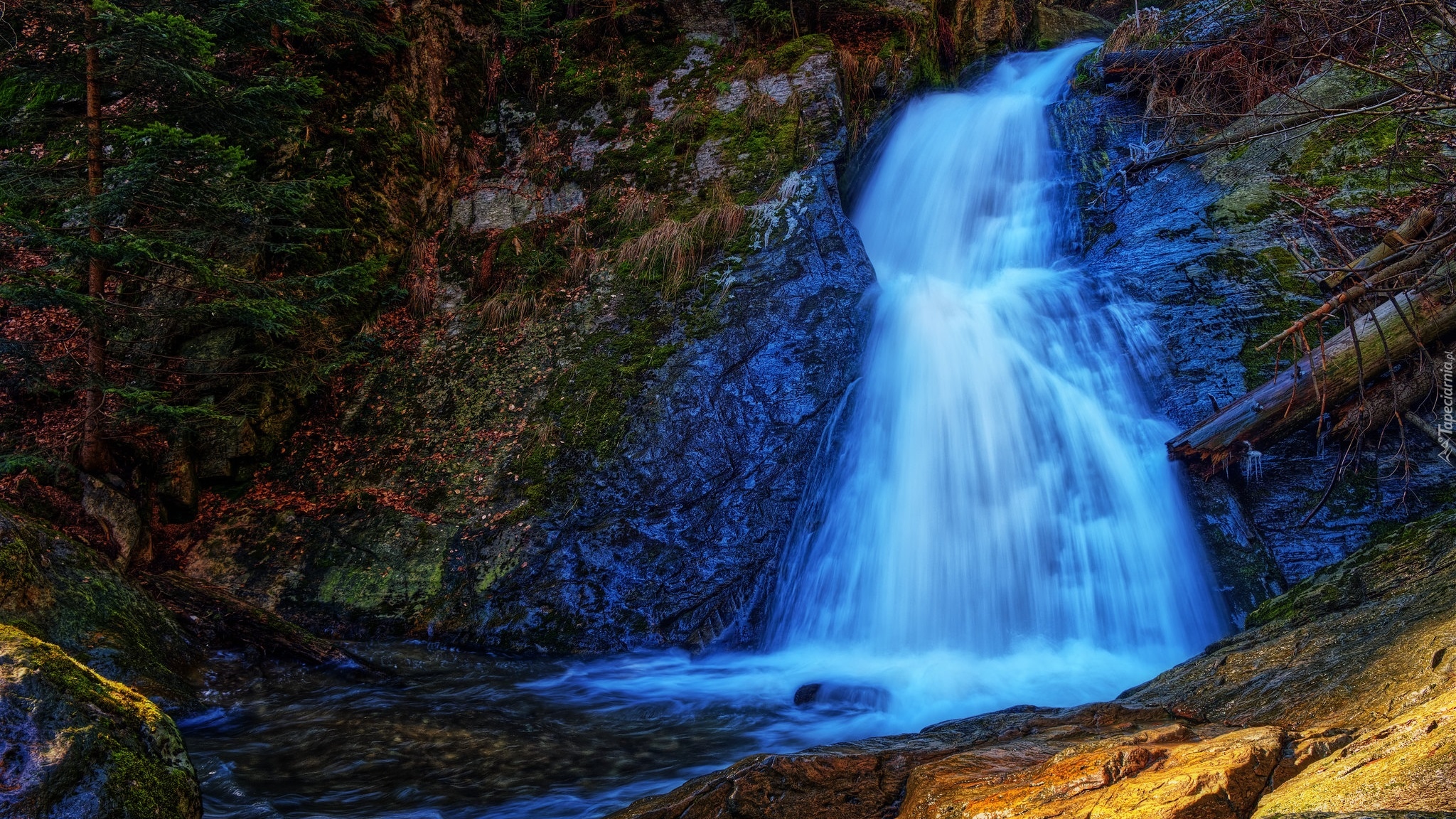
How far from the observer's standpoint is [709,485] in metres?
6.45

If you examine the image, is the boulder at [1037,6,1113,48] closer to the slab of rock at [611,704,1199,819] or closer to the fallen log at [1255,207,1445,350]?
the fallen log at [1255,207,1445,350]

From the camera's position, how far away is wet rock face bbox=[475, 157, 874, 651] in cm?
606

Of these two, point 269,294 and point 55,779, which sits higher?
point 269,294

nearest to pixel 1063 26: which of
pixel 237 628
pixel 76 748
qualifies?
pixel 237 628

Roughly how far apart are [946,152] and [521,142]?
20.0ft

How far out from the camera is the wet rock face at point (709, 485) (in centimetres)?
606

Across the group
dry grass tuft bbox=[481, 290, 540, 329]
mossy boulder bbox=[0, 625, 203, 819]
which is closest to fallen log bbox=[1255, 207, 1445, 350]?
mossy boulder bbox=[0, 625, 203, 819]

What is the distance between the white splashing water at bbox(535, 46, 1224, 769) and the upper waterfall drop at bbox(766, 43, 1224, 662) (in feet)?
0.05

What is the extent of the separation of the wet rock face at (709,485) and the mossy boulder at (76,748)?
11.7ft

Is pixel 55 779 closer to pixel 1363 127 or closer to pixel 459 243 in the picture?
pixel 459 243

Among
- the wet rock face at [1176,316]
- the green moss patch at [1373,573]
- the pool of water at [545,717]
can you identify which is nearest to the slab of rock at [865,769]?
the green moss patch at [1373,573]

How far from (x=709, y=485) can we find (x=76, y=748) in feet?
15.2

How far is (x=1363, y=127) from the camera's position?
270 inches

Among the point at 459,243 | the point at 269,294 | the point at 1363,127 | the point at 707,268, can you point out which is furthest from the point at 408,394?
the point at 1363,127
